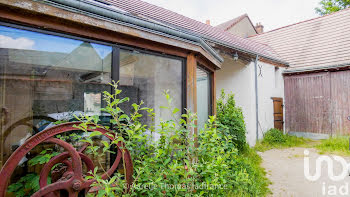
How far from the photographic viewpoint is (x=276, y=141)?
285 inches

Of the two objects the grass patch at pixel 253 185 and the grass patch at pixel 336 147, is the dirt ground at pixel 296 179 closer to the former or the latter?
the grass patch at pixel 253 185

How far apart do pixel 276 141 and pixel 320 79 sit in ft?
10.4

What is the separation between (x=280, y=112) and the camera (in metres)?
8.49

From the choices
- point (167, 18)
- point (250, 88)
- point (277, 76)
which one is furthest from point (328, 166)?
point (167, 18)

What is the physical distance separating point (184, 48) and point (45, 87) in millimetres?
1802

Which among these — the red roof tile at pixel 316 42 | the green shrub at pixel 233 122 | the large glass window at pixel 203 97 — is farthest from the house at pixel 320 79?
the large glass window at pixel 203 97

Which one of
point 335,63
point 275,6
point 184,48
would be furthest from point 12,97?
point 275,6

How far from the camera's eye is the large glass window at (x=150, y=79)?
102 inches

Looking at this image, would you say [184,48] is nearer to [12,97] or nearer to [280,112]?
[12,97]

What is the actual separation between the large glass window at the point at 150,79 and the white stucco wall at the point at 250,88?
4.13 m

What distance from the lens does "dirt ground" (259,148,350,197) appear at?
130 inches

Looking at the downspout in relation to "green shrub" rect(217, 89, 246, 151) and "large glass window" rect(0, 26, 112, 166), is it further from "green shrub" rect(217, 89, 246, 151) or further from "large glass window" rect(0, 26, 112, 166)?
"green shrub" rect(217, 89, 246, 151)

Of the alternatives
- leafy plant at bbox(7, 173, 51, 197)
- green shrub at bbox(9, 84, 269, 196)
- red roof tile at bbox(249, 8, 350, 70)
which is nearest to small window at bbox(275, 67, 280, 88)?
red roof tile at bbox(249, 8, 350, 70)

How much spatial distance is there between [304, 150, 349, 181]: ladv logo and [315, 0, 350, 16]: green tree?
59.7 ft
